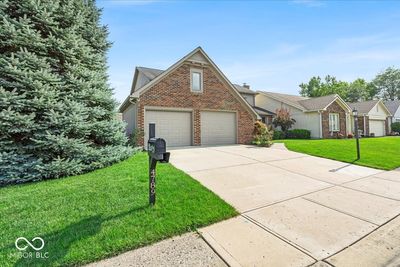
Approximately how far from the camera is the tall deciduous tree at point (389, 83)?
183 ft

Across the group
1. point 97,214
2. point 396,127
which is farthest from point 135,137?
point 396,127

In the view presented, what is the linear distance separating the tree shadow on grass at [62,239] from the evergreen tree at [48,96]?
3.10 m

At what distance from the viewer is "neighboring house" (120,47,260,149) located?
38.1 feet

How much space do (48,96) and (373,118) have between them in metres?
34.9

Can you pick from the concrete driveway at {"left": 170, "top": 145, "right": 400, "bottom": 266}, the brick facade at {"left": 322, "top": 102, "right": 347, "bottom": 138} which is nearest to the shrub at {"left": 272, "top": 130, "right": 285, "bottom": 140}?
the brick facade at {"left": 322, "top": 102, "right": 347, "bottom": 138}

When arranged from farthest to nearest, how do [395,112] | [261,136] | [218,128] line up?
1. [395,112]
2. [218,128]
3. [261,136]

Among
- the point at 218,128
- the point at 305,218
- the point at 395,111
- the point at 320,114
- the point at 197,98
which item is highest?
the point at 395,111

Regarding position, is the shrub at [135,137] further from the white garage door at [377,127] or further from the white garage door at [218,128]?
the white garage door at [377,127]

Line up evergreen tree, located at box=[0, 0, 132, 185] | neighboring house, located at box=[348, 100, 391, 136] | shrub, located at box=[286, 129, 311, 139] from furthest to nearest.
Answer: neighboring house, located at box=[348, 100, 391, 136]
shrub, located at box=[286, 129, 311, 139]
evergreen tree, located at box=[0, 0, 132, 185]

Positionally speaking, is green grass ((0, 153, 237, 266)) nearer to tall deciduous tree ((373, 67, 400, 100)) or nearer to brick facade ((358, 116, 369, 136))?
brick facade ((358, 116, 369, 136))

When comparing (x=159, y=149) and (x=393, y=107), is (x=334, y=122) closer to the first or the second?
(x=393, y=107)

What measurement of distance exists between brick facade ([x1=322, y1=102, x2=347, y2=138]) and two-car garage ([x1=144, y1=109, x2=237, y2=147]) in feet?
41.0

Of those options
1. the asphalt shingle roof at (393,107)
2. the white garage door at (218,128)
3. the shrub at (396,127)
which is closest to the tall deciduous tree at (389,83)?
the asphalt shingle roof at (393,107)

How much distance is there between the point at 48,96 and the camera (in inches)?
220
